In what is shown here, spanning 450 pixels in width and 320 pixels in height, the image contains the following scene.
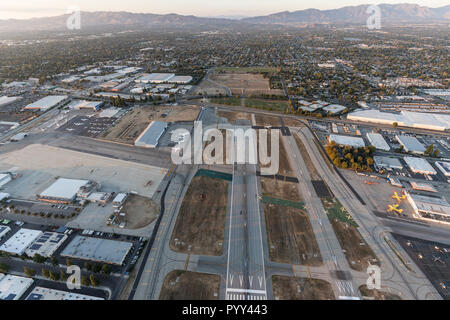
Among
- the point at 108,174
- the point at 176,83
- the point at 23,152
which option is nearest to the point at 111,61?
the point at 176,83

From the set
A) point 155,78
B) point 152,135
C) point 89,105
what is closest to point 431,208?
point 152,135

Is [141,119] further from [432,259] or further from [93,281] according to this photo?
[432,259]

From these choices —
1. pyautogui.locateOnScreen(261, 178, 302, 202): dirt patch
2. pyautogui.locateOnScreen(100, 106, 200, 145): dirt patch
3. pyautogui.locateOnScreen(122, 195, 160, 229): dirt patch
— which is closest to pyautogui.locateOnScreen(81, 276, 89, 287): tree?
pyautogui.locateOnScreen(122, 195, 160, 229): dirt patch

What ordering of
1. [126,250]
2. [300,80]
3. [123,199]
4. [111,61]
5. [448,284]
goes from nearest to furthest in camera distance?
[448,284] → [126,250] → [123,199] → [300,80] → [111,61]

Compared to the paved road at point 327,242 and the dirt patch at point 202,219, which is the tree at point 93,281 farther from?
the paved road at point 327,242

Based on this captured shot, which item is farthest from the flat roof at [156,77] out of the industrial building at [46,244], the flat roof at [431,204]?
the flat roof at [431,204]

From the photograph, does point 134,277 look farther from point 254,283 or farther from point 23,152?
point 23,152
